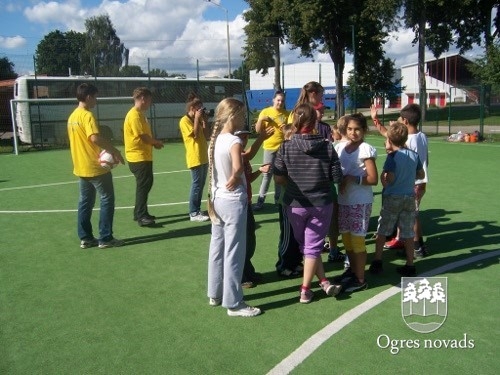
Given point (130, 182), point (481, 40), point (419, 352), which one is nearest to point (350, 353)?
point (419, 352)

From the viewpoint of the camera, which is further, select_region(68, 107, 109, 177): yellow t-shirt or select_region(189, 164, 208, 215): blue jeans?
select_region(189, 164, 208, 215): blue jeans

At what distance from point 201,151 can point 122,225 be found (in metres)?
1.65

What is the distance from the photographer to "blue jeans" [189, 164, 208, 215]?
7570 mm

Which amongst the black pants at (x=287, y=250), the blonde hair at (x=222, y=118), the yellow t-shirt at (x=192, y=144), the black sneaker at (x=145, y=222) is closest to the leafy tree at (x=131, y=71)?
the yellow t-shirt at (x=192, y=144)

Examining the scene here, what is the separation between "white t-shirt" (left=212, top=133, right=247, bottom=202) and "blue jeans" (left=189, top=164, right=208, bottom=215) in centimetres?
347

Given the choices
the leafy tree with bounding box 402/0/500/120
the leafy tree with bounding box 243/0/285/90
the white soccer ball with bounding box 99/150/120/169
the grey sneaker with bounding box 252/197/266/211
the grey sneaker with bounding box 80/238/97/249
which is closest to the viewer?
the white soccer ball with bounding box 99/150/120/169

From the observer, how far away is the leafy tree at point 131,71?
2388 centimetres

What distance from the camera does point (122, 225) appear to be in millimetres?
7484

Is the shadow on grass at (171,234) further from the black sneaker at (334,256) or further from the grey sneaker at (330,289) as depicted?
the grey sneaker at (330,289)

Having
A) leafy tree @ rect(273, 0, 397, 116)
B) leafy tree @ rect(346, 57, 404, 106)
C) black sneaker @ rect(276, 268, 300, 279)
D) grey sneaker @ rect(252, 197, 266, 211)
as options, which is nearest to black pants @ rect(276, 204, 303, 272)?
black sneaker @ rect(276, 268, 300, 279)

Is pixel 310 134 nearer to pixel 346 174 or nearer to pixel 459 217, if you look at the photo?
pixel 346 174

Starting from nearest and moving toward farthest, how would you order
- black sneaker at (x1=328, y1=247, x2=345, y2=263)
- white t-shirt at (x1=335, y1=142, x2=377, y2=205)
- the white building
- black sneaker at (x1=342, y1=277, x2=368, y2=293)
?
1. white t-shirt at (x1=335, y1=142, x2=377, y2=205)
2. black sneaker at (x1=342, y1=277, x2=368, y2=293)
3. black sneaker at (x1=328, y1=247, x2=345, y2=263)
4. the white building

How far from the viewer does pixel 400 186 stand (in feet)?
16.3

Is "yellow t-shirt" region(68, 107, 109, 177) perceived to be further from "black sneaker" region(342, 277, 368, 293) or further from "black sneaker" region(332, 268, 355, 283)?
"black sneaker" region(342, 277, 368, 293)
